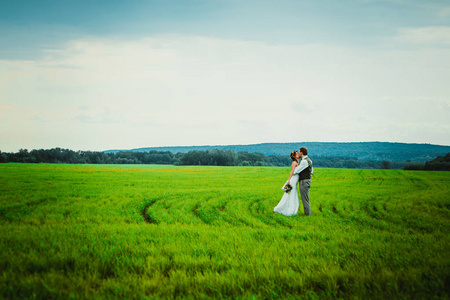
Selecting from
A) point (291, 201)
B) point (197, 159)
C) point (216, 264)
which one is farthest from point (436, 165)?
point (216, 264)

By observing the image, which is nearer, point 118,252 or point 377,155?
point 118,252

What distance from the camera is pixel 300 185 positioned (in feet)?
43.5

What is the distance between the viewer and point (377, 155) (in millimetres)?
155000

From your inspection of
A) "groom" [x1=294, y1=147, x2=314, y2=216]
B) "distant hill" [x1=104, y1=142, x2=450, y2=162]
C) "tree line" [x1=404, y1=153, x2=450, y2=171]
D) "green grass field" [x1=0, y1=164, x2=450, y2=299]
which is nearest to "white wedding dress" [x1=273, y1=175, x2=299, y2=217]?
"groom" [x1=294, y1=147, x2=314, y2=216]

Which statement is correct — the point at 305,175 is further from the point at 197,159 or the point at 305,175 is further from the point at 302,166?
the point at 197,159

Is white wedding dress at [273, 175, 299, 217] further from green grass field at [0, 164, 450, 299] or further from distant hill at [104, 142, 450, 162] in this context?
distant hill at [104, 142, 450, 162]

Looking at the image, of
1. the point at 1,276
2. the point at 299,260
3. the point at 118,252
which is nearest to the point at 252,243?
the point at 299,260

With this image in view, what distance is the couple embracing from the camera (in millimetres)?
13000

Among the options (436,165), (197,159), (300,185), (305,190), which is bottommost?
(436,165)

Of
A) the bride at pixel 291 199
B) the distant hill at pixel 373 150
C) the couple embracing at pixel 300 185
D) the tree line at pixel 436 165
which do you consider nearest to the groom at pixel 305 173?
the couple embracing at pixel 300 185

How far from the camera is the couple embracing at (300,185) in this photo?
1300 centimetres

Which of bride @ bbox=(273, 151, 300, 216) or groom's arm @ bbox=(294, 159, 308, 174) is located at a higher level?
groom's arm @ bbox=(294, 159, 308, 174)

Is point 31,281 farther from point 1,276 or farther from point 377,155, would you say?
point 377,155

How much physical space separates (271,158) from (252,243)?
160938 mm
